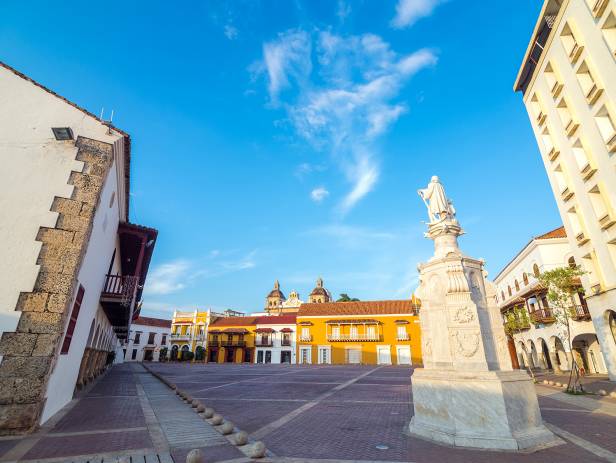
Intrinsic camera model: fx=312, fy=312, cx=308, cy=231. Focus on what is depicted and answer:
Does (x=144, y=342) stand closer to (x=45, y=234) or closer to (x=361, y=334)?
(x=361, y=334)

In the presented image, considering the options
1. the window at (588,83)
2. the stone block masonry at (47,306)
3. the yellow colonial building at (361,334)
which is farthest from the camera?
the yellow colonial building at (361,334)

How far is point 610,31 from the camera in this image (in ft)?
41.4

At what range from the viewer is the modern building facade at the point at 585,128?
1306 cm

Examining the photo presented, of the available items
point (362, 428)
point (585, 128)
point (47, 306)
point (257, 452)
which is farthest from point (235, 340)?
point (257, 452)

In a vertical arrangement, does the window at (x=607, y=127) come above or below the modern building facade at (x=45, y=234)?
above

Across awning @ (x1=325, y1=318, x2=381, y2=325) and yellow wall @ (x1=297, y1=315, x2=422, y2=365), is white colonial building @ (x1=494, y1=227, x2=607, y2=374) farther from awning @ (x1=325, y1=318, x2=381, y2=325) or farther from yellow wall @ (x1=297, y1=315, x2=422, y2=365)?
awning @ (x1=325, y1=318, x2=381, y2=325)

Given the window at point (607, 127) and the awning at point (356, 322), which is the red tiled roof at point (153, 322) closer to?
the awning at point (356, 322)

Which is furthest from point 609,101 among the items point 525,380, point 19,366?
point 19,366

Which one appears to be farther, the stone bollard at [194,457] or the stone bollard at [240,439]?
the stone bollard at [240,439]

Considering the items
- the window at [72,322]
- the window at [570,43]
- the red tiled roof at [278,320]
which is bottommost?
the window at [72,322]

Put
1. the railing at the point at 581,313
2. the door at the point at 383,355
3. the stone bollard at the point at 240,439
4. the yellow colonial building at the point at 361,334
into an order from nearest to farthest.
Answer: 1. the stone bollard at the point at 240,439
2. the railing at the point at 581,313
3. the door at the point at 383,355
4. the yellow colonial building at the point at 361,334

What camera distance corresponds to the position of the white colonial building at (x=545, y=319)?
1877cm

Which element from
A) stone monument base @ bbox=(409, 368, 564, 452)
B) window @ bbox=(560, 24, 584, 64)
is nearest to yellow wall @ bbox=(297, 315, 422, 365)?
window @ bbox=(560, 24, 584, 64)

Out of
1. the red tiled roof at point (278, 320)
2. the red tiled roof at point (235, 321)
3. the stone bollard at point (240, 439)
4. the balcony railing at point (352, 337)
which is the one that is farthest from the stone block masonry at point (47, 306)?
the red tiled roof at point (235, 321)
